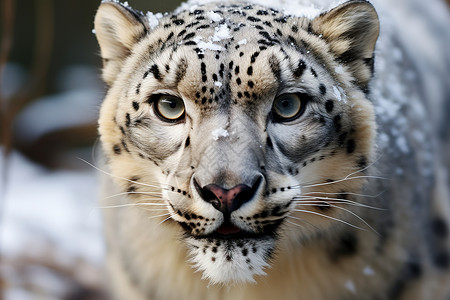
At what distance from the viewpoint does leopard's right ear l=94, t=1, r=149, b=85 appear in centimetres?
257

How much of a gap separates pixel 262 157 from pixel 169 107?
430 millimetres

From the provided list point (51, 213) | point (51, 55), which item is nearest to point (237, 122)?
point (51, 213)

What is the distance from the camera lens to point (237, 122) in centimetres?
215

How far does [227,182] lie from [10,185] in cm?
557

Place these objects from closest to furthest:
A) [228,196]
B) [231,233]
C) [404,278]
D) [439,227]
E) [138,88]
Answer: [228,196] → [231,233] → [138,88] → [404,278] → [439,227]

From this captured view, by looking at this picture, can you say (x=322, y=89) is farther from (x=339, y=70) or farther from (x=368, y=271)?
(x=368, y=271)

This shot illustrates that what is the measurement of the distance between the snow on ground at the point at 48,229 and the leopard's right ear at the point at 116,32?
5.58 feet

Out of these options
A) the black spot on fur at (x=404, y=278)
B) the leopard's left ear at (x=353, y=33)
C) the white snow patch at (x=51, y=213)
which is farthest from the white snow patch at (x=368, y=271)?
the white snow patch at (x=51, y=213)

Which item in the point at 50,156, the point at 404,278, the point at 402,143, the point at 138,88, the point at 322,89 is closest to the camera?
the point at 322,89

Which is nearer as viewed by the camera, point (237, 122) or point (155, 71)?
point (237, 122)

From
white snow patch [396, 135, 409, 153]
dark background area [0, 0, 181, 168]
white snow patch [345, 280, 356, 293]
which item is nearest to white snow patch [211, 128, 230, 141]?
white snow patch [345, 280, 356, 293]

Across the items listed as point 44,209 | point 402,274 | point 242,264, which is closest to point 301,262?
point 402,274

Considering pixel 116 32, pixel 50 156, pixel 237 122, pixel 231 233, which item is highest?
pixel 116 32

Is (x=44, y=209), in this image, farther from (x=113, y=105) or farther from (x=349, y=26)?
(x=349, y=26)
